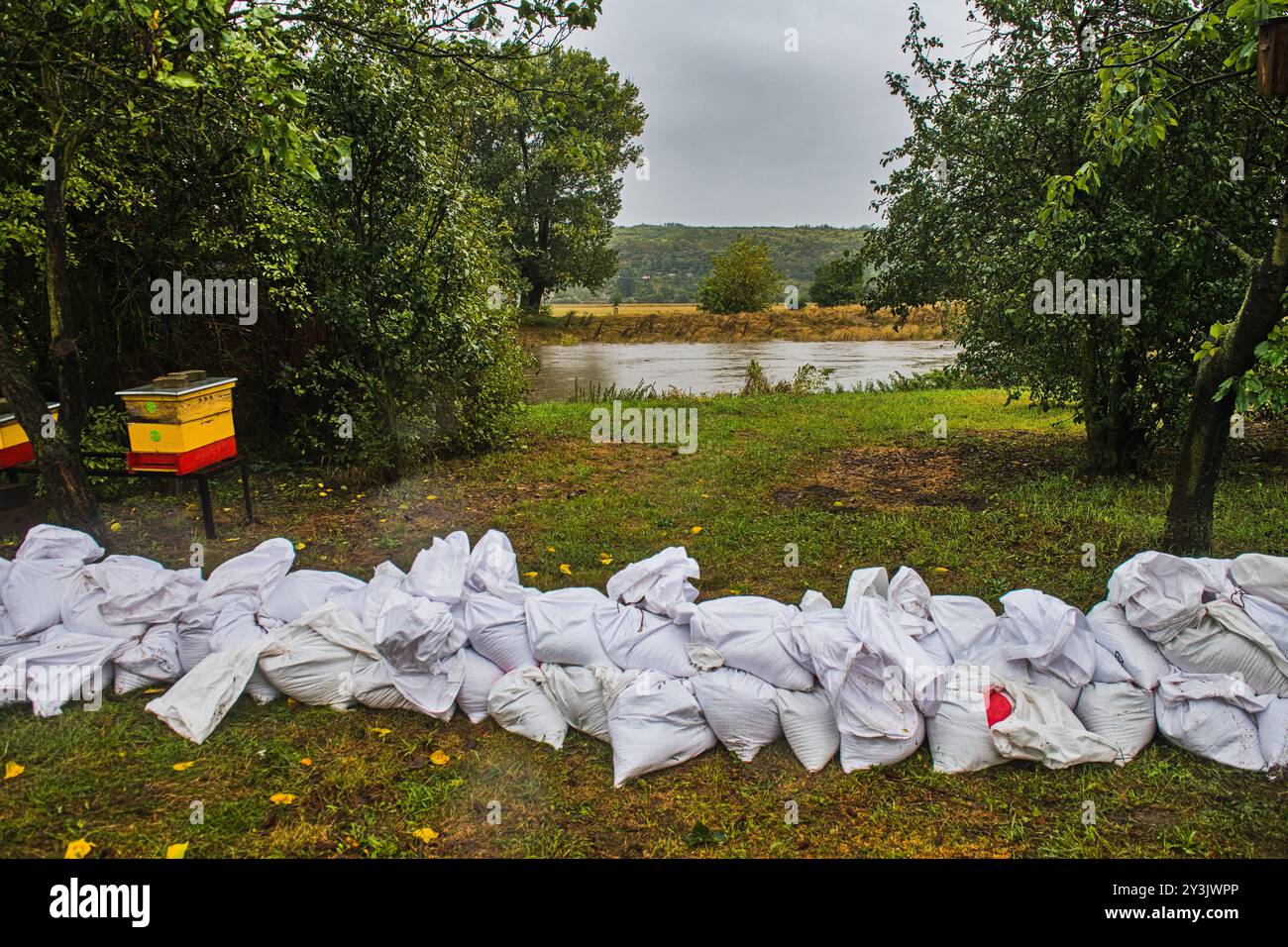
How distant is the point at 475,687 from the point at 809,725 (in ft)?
4.99

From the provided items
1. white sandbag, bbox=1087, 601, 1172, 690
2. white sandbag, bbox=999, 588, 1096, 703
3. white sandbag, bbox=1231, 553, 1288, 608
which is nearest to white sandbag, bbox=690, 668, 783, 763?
white sandbag, bbox=999, 588, 1096, 703

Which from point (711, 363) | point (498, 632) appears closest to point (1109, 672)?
point (498, 632)

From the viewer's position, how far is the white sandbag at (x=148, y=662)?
151 inches

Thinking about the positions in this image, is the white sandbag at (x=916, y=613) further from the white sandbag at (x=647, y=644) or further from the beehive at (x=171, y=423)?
the beehive at (x=171, y=423)

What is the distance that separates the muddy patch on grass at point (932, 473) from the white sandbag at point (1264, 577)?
129 inches

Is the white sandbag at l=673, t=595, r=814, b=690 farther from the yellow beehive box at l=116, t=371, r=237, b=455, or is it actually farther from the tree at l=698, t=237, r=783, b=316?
the tree at l=698, t=237, r=783, b=316

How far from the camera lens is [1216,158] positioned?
19.5 ft

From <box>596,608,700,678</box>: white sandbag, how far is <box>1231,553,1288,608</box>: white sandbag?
2.53 metres

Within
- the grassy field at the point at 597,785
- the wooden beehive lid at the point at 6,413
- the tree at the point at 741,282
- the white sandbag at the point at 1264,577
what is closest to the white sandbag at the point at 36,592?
the grassy field at the point at 597,785

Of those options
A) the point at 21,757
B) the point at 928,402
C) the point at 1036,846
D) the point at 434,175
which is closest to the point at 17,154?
the point at 434,175

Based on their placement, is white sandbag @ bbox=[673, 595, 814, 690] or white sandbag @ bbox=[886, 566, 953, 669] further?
white sandbag @ bbox=[886, 566, 953, 669]

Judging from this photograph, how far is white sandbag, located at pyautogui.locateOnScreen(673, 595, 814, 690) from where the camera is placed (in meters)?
3.49

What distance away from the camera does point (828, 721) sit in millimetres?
3414

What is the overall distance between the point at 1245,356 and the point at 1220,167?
7.60 ft
